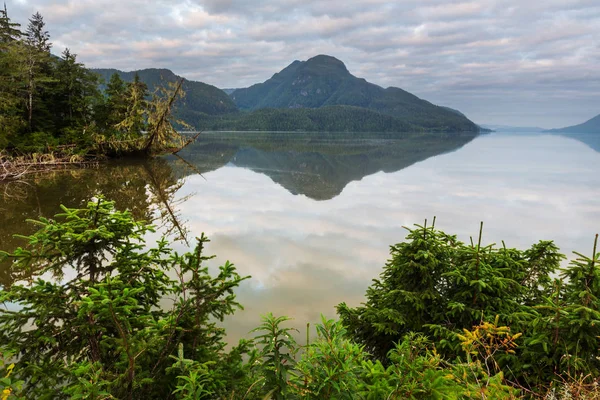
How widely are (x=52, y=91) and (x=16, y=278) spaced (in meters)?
37.0

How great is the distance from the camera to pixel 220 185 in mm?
25078

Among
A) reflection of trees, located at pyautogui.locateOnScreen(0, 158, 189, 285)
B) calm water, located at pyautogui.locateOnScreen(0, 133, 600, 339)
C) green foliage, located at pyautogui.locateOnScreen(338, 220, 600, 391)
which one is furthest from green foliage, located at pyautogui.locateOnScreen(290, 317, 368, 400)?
reflection of trees, located at pyautogui.locateOnScreen(0, 158, 189, 285)

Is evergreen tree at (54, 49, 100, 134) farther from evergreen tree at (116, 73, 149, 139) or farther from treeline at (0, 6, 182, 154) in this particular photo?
evergreen tree at (116, 73, 149, 139)

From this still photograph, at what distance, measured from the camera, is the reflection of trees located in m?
13.0

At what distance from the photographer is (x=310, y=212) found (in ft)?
59.0

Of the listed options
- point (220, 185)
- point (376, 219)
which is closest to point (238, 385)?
point (376, 219)

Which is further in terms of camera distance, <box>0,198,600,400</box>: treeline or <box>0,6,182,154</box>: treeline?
<box>0,6,182,154</box>: treeline

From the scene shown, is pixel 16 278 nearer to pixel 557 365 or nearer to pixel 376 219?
pixel 557 365

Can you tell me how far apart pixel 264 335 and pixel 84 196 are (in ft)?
64.4

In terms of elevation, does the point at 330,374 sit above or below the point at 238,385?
above

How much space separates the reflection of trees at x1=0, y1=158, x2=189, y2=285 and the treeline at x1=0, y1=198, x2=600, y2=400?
6659 millimetres

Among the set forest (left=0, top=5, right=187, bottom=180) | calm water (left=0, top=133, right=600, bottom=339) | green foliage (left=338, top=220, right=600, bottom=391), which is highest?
forest (left=0, top=5, right=187, bottom=180)

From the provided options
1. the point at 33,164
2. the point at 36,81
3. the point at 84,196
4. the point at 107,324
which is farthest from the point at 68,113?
the point at 107,324

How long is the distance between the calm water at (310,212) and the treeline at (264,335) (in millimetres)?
3202
